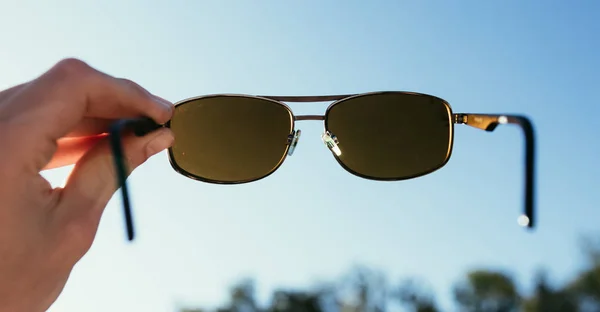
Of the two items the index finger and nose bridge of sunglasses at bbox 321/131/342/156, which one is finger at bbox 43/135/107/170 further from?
nose bridge of sunglasses at bbox 321/131/342/156

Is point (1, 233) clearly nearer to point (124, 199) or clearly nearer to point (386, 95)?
point (124, 199)

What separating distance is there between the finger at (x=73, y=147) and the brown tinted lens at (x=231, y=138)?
0.25 meters

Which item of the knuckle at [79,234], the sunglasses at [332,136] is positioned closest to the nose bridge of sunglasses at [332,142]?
the sunglasses at [332,136]

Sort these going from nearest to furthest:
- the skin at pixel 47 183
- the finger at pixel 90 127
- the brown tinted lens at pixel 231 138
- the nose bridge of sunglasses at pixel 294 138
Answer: the skin at pixel 47 183 < the finger at pixel 90 127 < the brown tinted lens at pixel 231 138 < the nose bridge of sunglasses at pixel 294 138

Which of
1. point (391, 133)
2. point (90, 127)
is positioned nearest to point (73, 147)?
point (90, 127)

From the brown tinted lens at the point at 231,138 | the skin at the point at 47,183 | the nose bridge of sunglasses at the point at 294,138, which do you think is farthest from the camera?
the nose bridge of sunglasses at the point at 294,138

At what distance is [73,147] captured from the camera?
0.82 meters

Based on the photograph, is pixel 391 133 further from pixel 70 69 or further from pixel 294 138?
pixel 70 69

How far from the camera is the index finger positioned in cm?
69

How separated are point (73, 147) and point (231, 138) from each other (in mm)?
393

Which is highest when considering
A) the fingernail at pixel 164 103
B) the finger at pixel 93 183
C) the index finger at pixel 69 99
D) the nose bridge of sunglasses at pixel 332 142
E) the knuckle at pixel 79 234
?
the index finger at pixel 69 99

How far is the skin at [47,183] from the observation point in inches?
26.9

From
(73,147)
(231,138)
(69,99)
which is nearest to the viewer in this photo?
(69,99)

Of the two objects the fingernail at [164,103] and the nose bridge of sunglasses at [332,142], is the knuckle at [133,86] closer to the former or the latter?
the fingernail at [164,103]
